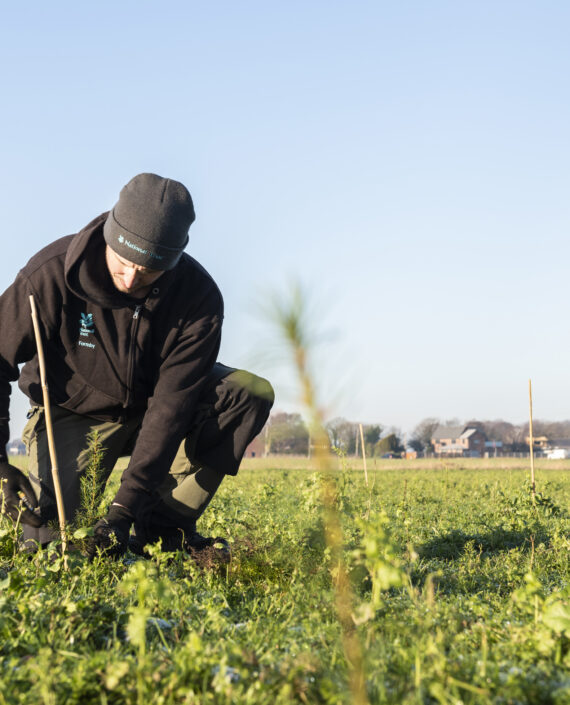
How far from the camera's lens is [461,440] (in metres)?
102

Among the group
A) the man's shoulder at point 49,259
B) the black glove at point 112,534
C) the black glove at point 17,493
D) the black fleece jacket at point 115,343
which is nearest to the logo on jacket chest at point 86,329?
the black fleece jacket at point 115,343

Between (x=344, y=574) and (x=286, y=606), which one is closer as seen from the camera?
(x=344, y=574)

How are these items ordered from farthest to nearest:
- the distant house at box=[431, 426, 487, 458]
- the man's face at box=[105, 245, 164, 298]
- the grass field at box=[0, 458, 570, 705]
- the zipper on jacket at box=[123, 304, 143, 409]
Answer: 1. the distant house at box=[431, 426, 487, 458]
2. the zipper on jacket at box=[123, 304, 143, 409]
3. the man's face at box=[105, 245, 164, 298]
4. the grass field at box=[0, 458, 570, 705]

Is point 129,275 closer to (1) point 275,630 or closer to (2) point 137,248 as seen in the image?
Answer: (2) point 137,248

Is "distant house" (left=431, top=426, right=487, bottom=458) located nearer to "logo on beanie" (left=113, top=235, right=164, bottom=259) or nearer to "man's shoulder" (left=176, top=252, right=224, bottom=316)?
"man's shoulder" (left=176, top=252, right=224, bottom=316)

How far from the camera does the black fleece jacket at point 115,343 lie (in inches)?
149

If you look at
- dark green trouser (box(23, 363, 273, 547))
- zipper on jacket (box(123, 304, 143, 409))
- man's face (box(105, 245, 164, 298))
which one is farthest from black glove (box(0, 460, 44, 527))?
man's face (box(105, 245, 164, 298))

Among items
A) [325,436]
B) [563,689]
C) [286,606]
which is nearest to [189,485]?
[286,606]

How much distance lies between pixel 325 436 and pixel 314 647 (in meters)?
1.23

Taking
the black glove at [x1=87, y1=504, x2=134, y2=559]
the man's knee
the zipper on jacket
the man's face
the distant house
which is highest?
the man's face

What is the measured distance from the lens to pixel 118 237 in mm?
3523

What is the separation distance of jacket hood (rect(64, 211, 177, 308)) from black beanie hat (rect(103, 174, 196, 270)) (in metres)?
0.17

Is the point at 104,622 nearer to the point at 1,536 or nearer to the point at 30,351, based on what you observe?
the point at 1,536

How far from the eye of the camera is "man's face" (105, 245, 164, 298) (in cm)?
361
